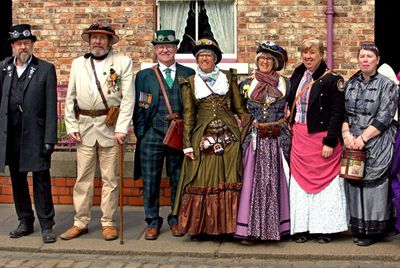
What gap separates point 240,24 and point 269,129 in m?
3.43

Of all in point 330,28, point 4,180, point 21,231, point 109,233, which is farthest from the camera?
point 330,28

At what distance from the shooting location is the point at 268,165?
6516 mm

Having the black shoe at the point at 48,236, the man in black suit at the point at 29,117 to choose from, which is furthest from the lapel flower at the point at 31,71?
the black shoe at the point at 48,236

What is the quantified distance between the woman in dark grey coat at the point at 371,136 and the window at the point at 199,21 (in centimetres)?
360

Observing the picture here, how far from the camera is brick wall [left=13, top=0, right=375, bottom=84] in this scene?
31.1 feet

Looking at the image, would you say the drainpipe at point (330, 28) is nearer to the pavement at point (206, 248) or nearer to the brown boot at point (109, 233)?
the pavement at point (206, 248)

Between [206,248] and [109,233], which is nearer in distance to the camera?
[206,248]

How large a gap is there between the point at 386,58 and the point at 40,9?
7935 mm

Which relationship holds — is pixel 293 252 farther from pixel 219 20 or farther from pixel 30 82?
pixel 219 20

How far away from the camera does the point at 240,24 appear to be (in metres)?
9.61

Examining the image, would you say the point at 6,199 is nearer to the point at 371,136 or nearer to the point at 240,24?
the point at 240,24

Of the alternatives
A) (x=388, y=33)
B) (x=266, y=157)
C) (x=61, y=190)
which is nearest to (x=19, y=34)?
(x=61, y=190)

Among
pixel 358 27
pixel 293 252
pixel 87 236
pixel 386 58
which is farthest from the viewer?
pixel 386 58

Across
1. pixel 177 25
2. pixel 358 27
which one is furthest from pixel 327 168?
pixel 177 25
